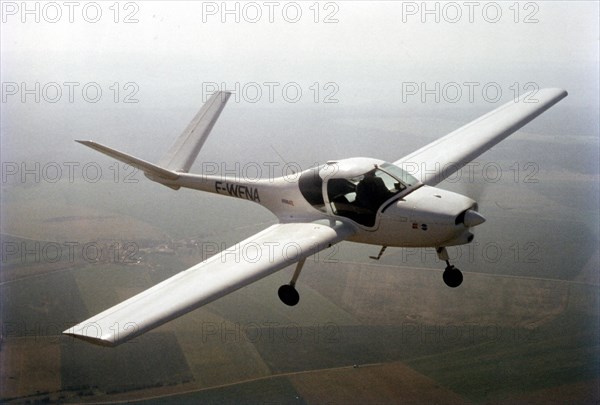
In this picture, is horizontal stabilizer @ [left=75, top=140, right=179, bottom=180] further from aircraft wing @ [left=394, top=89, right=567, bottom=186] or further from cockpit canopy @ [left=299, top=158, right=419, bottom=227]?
aircraft wing @ [left=394, top=89, right=567, bottom=186]

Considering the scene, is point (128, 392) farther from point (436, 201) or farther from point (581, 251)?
point (581, 251)

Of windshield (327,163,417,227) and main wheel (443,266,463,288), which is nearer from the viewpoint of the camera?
windshield (327,163,417,227)

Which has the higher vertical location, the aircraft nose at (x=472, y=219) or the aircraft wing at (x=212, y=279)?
the aircraft nose at (x=472, y=219)

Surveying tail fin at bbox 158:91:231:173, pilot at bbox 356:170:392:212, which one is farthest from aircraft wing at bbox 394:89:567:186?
tail fin at bbox 158:91:231:173

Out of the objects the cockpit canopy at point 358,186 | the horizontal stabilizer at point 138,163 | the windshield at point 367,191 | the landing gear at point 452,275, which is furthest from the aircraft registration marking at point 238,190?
the landing gear at point 452,275

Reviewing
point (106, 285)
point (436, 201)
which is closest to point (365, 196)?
point (436, 201)

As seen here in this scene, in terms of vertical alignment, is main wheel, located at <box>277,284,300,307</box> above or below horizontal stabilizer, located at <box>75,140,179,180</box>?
below

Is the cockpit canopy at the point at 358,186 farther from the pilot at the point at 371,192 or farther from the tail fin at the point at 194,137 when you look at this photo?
the tail fin at the point at 194,137
